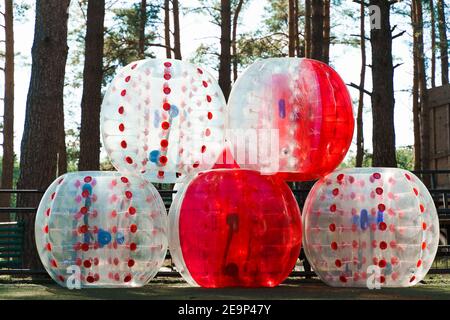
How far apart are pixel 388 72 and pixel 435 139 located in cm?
922

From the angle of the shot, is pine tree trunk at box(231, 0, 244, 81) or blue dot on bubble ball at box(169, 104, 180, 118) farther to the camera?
pine tree trunk at box(231, 0, 244, 81)

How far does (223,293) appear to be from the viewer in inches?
272

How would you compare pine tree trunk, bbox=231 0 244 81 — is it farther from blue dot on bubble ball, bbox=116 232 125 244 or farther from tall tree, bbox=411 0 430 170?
blue dot on bubble ball, bbox=116 232 125 244

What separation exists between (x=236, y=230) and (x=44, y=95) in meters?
4.63

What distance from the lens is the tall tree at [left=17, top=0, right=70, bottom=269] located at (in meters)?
10.5

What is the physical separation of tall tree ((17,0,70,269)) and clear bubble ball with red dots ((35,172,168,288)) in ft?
10.4

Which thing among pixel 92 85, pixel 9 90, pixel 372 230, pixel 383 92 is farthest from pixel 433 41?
pixel 372 230

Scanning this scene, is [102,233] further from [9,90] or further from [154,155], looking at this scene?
[9,90]

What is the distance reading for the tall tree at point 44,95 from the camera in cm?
1052

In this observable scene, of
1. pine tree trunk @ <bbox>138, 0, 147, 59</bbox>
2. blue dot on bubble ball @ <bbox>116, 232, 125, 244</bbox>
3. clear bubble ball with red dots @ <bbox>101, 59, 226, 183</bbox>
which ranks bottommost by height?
blue dot on bubble ball @ <bbox>116, 232, 125, 244</bbox>

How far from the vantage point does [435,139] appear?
20.8 m

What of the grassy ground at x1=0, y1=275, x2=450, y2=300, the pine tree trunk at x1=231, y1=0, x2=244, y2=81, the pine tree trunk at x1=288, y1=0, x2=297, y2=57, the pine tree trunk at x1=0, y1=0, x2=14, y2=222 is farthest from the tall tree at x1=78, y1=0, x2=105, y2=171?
the pine tree trunk at x1=231, y1=0, x2=244, y2=81

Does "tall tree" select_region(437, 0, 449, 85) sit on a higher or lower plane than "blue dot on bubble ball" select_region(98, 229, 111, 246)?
higher

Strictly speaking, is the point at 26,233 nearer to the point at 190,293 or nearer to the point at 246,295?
the point at 190,293
